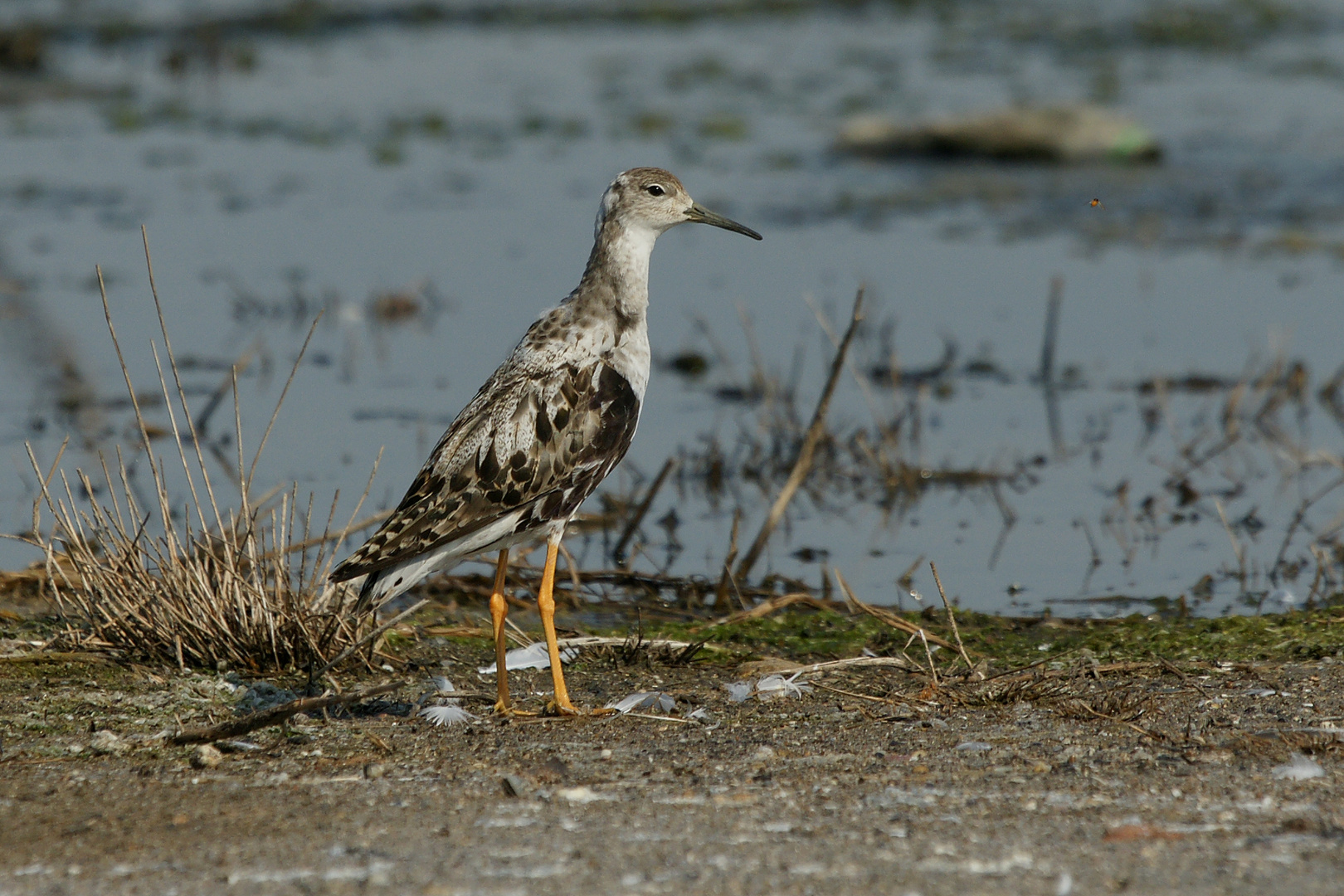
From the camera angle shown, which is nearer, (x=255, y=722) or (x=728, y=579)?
(x=255, y=722)

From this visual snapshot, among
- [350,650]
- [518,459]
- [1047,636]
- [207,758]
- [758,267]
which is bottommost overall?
[1047,636]

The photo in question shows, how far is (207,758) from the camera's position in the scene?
496 centimetres

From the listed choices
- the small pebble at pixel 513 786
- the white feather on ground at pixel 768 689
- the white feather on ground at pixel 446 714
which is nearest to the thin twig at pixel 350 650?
the white feather on ground at pixel 446 714

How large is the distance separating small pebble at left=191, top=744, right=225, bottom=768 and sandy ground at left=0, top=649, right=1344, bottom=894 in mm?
31

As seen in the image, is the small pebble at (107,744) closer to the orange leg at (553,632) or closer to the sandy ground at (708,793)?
the sandy ground at (708,793)

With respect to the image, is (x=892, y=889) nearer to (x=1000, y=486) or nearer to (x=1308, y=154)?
(x=1000, y=486)

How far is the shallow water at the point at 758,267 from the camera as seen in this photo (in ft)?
29.3

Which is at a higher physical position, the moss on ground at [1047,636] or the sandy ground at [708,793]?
the sandy ground at [708,793]

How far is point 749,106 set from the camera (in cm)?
2289

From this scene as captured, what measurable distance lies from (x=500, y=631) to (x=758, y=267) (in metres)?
8.64

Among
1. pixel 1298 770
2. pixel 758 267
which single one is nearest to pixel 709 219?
pixel 1298 770

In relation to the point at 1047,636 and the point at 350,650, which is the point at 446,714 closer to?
the point at 350,650

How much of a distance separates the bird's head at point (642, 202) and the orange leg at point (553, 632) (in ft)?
4.01

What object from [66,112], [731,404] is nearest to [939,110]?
[66,112]
